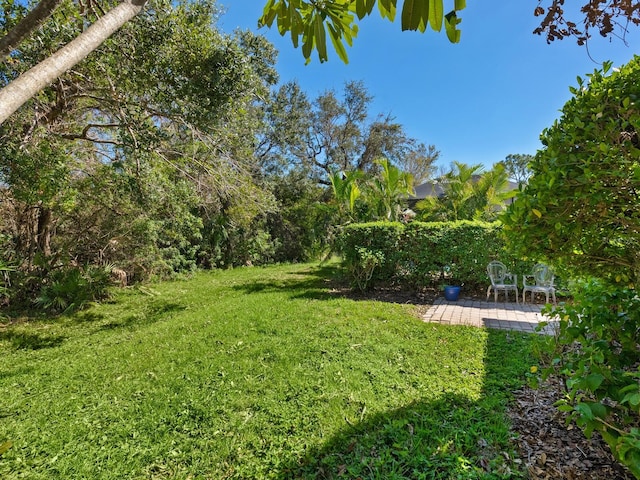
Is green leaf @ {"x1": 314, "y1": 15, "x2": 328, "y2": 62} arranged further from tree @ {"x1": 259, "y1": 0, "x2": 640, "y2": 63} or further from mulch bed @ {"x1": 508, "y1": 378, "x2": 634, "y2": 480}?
mulch bed @ {"x1": 508, "y1": 378, "x2": 634, "y2": 480}

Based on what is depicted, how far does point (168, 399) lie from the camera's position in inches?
127

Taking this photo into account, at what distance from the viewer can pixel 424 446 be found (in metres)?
2.38

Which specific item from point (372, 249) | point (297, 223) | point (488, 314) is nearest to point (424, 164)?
point (297, 223)

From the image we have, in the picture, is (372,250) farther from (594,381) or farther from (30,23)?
(30,23)

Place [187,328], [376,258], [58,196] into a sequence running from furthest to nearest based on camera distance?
[376,258] → [58,196] → [187,328]

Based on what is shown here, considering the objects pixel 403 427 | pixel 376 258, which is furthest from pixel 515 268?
pixel 403 427

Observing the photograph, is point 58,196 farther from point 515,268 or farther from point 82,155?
point 515,268

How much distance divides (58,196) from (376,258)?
7012 mm

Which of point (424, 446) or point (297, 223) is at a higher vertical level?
point (297, 223)

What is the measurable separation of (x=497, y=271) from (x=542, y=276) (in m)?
0.87

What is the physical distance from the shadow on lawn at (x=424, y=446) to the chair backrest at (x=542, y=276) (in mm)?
4802

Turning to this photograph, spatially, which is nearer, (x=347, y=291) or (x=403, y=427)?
(x=403, y=427)

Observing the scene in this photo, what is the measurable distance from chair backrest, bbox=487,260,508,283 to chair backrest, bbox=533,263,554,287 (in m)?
0.60

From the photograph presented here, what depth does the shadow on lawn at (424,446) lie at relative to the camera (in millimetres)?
2160
